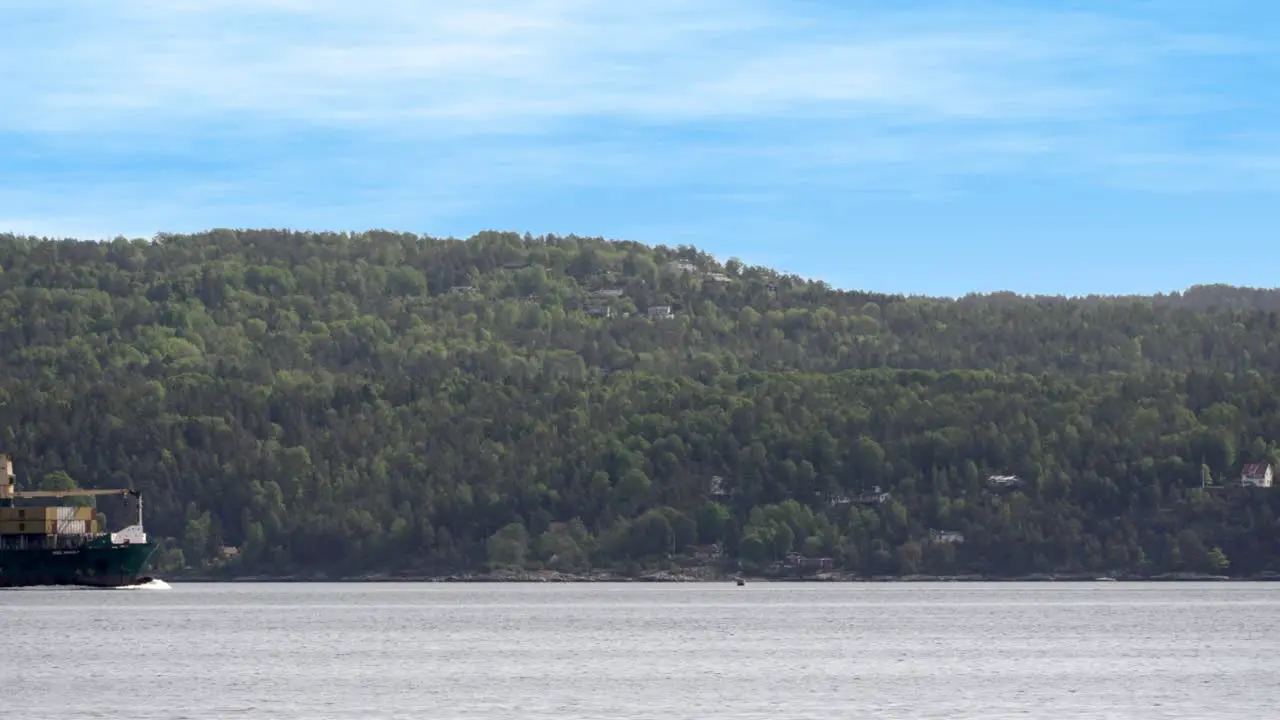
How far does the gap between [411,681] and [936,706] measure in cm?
2332

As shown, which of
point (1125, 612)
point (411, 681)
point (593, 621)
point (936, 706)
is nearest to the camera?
point (936, 706)

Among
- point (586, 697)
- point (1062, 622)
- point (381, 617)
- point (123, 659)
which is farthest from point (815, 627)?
point (586, 697)

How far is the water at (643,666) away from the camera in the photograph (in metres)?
89.2

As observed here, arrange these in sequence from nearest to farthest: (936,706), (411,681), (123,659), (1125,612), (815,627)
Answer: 1. (936,706)
2. (411,681)
3. (123,659)
4. (815,627)
5. (1125,612)

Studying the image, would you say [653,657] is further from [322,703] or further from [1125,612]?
[1125,612]

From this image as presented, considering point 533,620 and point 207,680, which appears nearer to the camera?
point 207,680

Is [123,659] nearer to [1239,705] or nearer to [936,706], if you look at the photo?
[936,706]

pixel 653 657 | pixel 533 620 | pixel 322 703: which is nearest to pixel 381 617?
pixel 533 620

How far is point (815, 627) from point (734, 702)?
214 ft

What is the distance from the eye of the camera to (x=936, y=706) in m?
89.7

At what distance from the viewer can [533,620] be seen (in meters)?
170

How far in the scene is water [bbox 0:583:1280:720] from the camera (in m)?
89.2

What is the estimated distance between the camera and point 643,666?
11294 cm

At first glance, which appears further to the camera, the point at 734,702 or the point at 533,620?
the point at 533,620
